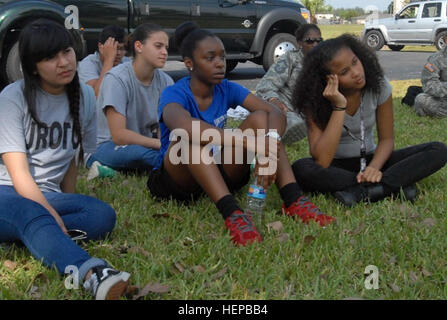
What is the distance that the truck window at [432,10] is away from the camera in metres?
21.3

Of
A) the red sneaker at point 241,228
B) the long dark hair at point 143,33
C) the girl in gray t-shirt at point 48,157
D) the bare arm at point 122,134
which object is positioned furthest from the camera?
the long dark hair at point 143,33

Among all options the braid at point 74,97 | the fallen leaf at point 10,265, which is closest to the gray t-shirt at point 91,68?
the braid at point 74,97

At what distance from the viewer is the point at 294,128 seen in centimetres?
532

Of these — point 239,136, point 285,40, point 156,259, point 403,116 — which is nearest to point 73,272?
point 156,259

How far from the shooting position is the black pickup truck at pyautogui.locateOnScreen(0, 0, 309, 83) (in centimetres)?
777

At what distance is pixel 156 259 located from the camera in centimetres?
290

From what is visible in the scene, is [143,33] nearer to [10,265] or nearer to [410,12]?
[10,265]

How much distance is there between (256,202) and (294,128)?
200cm

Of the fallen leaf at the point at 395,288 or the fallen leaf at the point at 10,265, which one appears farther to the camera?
the fallen leaf at the point at 10,265

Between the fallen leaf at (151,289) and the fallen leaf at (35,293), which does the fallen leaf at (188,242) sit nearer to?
the fallen leaf at (151,289)

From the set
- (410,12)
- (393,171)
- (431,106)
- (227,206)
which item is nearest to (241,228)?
(227,206)

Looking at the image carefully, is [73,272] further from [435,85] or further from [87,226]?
[435,85]

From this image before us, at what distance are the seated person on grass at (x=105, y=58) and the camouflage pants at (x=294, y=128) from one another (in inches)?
66.0

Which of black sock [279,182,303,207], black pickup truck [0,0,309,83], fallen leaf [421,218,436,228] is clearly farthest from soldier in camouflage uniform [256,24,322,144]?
black pickup truck [0,0,309,83]
